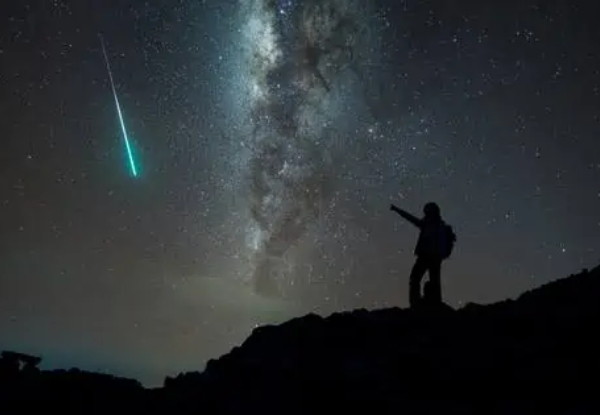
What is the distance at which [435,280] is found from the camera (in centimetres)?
1426

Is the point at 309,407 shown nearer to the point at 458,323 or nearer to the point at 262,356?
the point at 262,356

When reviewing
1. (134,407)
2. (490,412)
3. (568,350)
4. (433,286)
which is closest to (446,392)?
(490,412)

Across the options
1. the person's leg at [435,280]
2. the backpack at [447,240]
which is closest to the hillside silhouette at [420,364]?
the person's leg at [435,280]

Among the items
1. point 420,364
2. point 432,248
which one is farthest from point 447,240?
point 420,364

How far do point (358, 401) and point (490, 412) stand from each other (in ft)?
7.93

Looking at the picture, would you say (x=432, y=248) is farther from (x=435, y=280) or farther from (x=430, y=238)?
(x=435, y=280)

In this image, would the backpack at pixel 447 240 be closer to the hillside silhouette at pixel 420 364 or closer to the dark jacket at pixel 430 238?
the dark jacket at pixel 430 238

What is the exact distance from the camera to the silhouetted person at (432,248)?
1391cm

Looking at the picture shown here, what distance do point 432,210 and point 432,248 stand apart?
2.90 ft

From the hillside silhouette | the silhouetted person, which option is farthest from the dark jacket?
the hillside silhouette

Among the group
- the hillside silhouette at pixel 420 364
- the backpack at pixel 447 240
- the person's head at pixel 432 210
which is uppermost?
the person's head at pixel 432 210

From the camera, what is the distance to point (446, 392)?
35.4 ft

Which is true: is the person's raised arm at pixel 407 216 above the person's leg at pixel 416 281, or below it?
above

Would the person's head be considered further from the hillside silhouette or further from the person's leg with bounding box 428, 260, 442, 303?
the hillside silhouette
